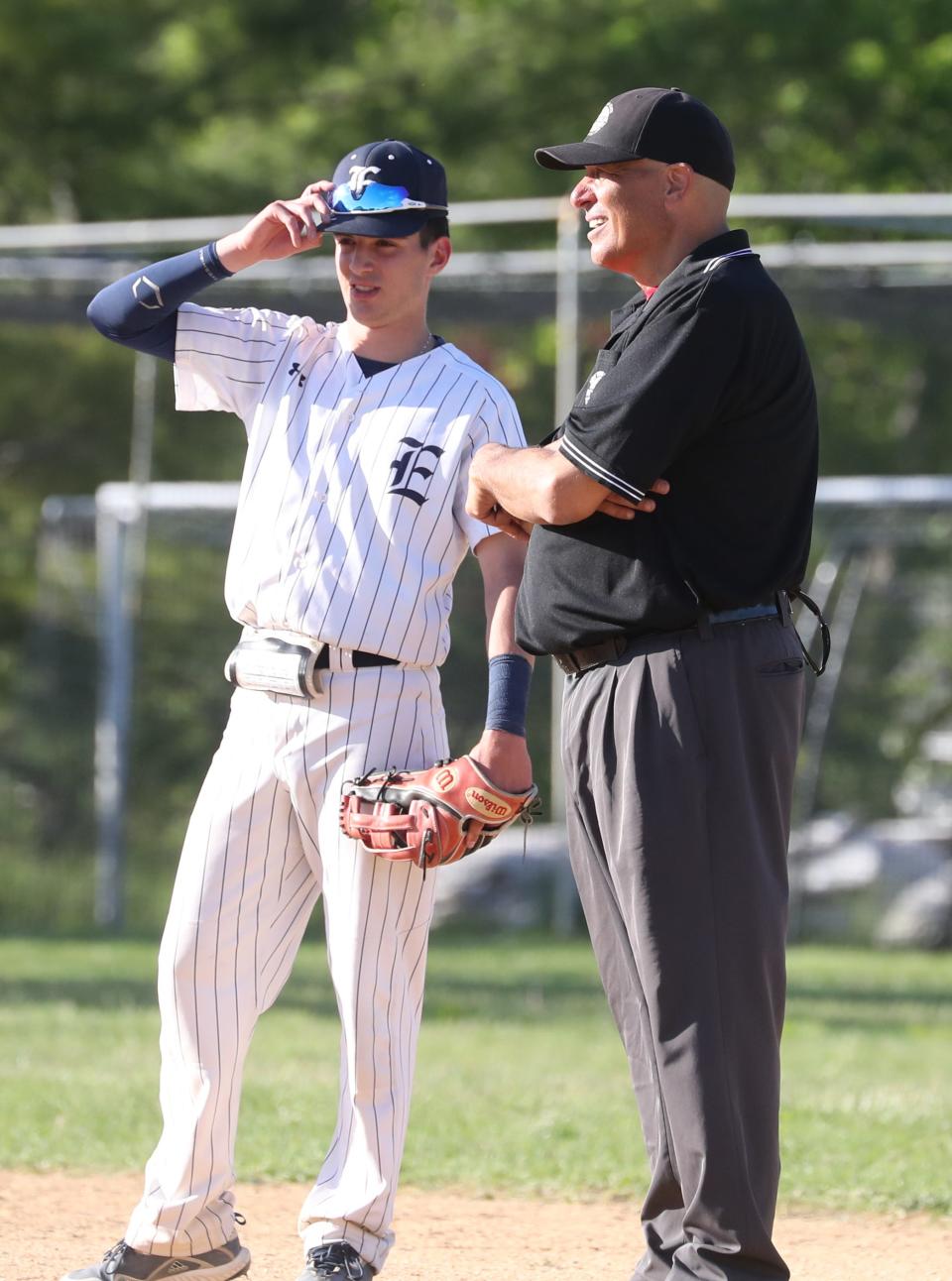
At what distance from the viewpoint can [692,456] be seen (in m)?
3.36

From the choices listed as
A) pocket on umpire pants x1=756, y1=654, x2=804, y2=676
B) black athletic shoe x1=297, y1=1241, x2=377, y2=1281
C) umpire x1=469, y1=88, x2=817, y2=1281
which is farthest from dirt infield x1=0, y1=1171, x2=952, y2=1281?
pocket on umpire pants x1=756, y1=654, x2=804, y2=676

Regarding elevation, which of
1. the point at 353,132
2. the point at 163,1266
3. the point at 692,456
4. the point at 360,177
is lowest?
the point at 163,1266

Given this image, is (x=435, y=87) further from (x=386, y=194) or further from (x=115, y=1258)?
(x=115, y=1258)

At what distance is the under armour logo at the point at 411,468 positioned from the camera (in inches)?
148

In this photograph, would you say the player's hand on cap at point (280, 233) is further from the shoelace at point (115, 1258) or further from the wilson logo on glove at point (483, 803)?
the shoelace at point (115, 1258)

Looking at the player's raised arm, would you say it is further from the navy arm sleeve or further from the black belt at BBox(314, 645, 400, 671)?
the black belt at BBox(314, 645, 400, 671)

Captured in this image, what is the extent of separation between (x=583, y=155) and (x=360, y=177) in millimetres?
604

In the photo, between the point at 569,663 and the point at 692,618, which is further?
the point at 569,663

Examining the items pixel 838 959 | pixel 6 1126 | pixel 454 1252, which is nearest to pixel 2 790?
pixel 838 959

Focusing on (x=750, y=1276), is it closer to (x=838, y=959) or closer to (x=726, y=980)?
(x=726, y=980)

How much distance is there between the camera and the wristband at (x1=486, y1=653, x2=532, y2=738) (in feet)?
12.2

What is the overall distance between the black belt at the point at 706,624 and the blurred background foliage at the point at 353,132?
1029 centimetres

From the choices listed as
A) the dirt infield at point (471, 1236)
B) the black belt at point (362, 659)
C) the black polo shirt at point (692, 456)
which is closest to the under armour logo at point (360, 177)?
the black polo shirt at point (692, 456)

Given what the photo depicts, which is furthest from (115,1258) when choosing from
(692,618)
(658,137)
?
(658,137)
